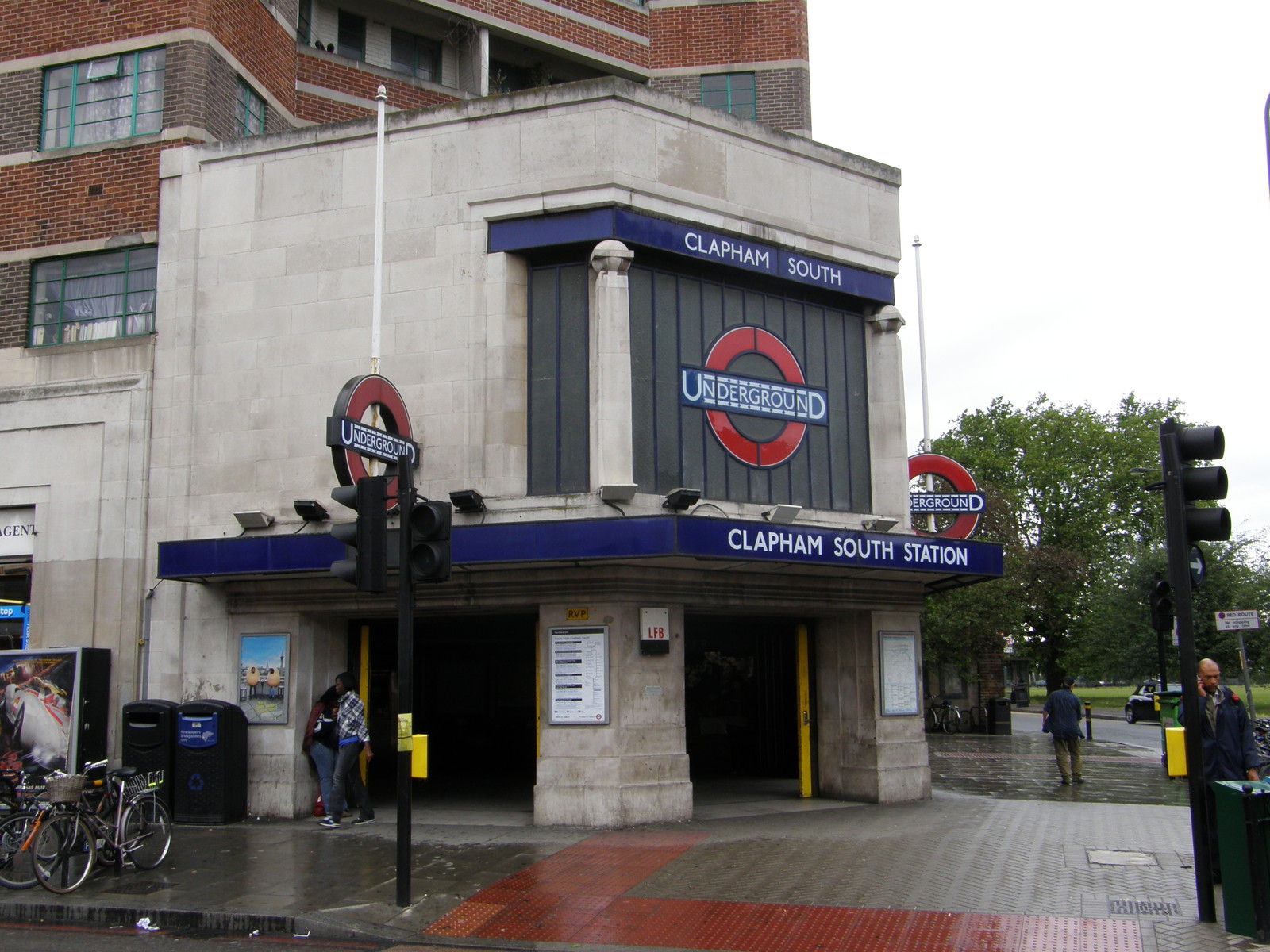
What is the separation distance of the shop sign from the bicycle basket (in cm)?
695

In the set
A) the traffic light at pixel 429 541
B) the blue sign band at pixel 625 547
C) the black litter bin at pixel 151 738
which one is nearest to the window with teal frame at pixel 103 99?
the blue sign band at pixel 625 547

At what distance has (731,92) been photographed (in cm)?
2164

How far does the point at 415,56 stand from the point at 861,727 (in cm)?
1514

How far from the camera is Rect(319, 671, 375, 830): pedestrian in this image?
1304 cm

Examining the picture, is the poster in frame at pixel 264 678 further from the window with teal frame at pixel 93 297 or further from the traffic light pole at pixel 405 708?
the traffic light pole at pixel 405 708

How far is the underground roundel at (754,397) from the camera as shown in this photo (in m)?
14.1

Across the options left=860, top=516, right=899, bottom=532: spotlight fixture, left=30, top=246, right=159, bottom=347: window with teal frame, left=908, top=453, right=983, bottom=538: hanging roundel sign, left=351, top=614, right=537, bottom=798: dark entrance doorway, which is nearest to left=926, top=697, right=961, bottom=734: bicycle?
left=351, top=614, right=537, bottom=798: dark entrance doorway

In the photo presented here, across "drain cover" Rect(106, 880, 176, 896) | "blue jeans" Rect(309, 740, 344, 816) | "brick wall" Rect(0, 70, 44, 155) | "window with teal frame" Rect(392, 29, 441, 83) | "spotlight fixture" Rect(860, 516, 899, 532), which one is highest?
"window with teal frame" Rect(392, 29, 441, 83)

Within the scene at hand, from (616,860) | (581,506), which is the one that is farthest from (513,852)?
(581,506)

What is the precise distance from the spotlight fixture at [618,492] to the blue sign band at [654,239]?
3.02 meters

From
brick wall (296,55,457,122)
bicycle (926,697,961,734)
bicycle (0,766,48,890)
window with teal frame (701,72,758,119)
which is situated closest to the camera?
bicycle (0,766,48,890)

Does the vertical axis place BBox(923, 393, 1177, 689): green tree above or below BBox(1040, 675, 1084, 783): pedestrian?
above

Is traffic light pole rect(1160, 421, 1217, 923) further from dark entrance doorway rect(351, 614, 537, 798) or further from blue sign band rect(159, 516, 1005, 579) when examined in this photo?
dark entrance doorway rect(351, 614, 537, 798)

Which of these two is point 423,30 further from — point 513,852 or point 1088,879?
point 1088,879
